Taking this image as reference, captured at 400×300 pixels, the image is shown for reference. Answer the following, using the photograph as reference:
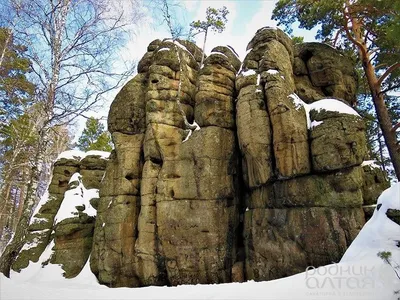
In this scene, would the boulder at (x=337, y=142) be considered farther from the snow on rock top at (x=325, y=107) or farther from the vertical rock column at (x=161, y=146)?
the vertical rock column at (x=161, y=146)

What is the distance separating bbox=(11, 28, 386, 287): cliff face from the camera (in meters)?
9.74

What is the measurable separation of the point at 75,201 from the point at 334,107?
1414 centimetres

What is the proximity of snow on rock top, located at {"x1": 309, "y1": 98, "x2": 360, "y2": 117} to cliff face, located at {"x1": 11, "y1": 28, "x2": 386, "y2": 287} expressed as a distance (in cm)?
7

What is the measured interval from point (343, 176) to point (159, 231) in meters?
7.84

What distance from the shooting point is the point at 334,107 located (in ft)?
34.1

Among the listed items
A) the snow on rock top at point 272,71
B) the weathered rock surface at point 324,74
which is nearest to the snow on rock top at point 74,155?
the snow on rock top at point 272,71

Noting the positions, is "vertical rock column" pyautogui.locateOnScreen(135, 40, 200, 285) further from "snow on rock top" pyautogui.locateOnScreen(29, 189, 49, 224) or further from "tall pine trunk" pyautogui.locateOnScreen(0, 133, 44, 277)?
"snow on rock top" pyautogui.locateOnScreen(29, 189, 49, 224)

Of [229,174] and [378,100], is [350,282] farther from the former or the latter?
[378,100]

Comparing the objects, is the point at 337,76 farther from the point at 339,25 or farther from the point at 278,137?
the point at 278,137

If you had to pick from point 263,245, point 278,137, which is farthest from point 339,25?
point 263,245

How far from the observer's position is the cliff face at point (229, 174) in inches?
384

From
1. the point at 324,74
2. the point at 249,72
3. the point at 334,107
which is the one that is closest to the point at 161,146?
the point at 249,72

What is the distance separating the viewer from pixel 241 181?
1269 cm

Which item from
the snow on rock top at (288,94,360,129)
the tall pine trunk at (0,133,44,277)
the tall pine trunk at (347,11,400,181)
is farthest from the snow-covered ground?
the tall pine trunk at (347,11,400,181)
